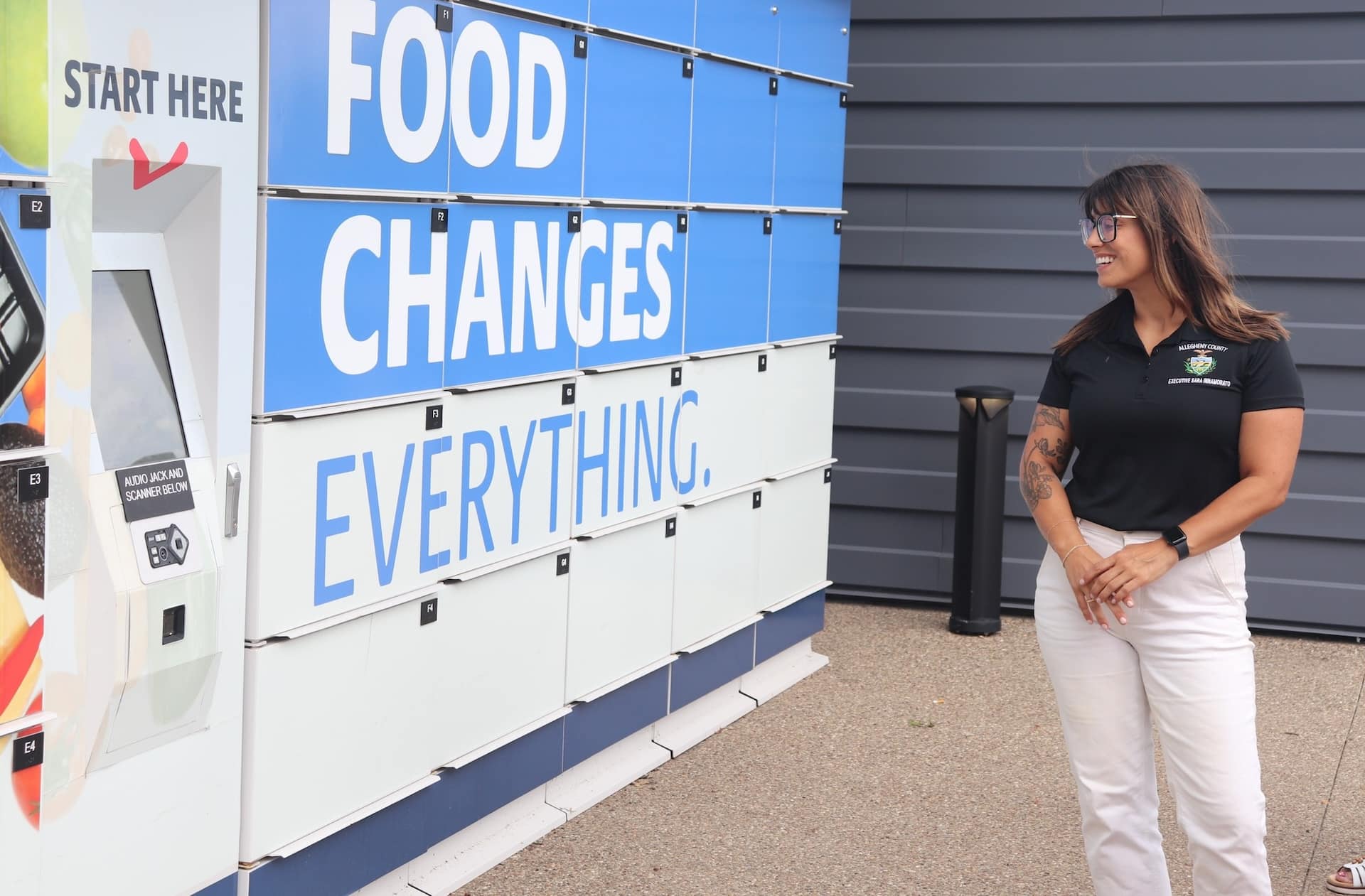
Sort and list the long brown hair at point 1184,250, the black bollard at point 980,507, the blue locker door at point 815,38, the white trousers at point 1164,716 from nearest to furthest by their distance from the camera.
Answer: the white trousers at point 1164,716 → the long brown hair at point 1184,250 → the blue locker door at point 815,38 → the black bollard at point 980,507

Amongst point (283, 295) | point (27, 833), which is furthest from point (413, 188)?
point (27, 833)

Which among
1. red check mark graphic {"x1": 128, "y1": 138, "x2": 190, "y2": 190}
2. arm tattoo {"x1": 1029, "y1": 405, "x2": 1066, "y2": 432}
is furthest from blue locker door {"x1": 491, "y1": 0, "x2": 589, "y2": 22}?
arm tattoo {"x1": 1029, "y1": 405, "x2": 1066, "y2": 432}

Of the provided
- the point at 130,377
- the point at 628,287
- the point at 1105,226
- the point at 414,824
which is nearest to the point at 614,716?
the point at 414,824

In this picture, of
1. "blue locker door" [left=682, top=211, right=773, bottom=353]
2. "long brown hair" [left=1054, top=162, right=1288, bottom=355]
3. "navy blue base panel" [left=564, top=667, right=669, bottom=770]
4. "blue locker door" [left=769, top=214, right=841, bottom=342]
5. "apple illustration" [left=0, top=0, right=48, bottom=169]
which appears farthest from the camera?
"blue locker door" [left=769, top=214, right=841, bottom=342]

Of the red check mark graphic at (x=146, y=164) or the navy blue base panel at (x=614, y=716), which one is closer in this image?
the red check mark graphic at (x=146, y=164)

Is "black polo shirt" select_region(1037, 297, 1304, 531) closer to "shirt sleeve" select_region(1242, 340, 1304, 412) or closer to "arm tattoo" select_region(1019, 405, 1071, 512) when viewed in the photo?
"shirt sleeve" select_region(1242, 340, 1304, 412)

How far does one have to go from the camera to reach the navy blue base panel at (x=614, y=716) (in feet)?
16.4

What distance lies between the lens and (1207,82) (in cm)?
749

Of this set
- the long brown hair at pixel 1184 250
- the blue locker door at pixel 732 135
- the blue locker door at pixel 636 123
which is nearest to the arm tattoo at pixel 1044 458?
the long brown hair at pixel 1184 250

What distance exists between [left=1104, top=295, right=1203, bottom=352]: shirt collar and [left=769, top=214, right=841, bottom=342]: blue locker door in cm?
275

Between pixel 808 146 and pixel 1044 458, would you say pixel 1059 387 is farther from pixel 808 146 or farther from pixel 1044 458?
pixel 808 146

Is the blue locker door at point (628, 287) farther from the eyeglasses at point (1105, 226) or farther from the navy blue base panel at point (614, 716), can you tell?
the eyeglasses at point (1105, 226)

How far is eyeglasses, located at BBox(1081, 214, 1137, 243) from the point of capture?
133 inches

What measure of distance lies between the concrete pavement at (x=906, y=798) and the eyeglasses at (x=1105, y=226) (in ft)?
6.78
